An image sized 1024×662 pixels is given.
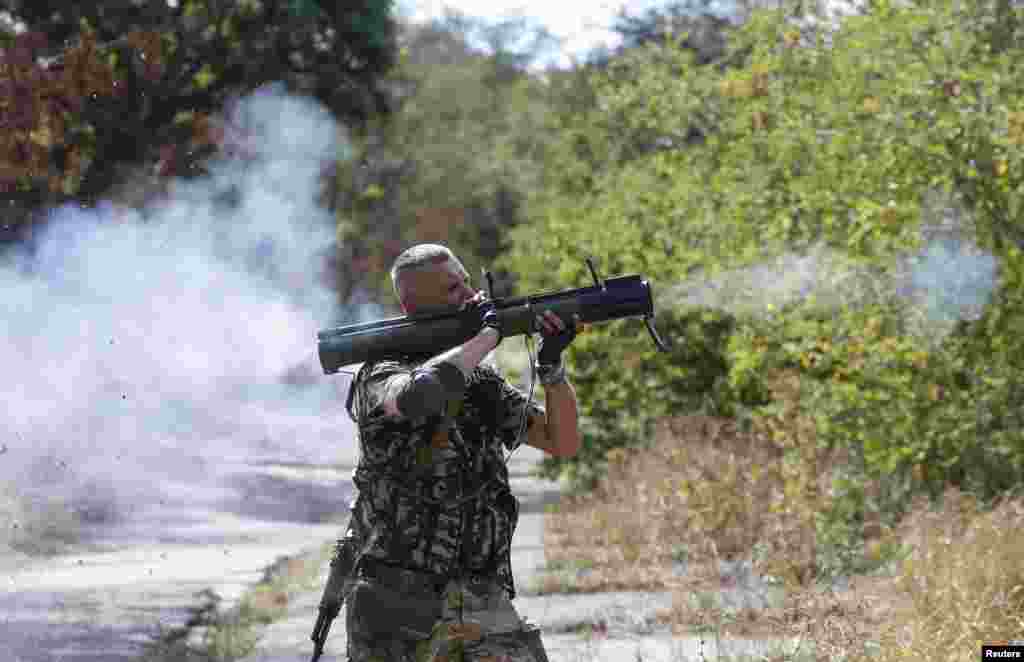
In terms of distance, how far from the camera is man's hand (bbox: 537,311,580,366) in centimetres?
484

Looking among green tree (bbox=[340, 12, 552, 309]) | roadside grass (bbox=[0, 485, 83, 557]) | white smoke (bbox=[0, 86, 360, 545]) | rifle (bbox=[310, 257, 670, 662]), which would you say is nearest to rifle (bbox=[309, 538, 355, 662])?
rifle (bbox=[310, 257, 670, 662])

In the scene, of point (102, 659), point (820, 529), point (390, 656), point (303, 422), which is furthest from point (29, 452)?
point (303, 422)

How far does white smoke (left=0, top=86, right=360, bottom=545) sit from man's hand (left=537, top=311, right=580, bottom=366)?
4.64 metres

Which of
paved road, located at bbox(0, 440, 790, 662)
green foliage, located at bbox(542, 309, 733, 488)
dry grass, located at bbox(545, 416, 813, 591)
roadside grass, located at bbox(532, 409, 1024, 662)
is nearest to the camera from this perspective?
roadside grass, located at bbox(532, 409, 1024, 662)

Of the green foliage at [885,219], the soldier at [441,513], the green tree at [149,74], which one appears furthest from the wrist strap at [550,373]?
the green foliage at [885,219]

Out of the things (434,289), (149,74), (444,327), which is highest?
(149,74)

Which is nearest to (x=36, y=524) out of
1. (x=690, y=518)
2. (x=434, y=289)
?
(x=690, y=518)

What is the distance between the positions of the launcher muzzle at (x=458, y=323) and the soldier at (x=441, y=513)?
0.14 feet

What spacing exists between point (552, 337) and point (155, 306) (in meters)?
7.22

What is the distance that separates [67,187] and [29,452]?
1979 mm

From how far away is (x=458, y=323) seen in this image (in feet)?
15.9

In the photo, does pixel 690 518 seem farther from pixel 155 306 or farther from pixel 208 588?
pixel 155 306

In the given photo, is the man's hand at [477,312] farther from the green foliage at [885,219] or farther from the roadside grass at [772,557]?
the green foliage at [885,219]

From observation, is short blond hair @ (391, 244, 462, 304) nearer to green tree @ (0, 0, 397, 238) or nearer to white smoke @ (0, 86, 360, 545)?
white smoke @ (0, 86, 360, 545)
